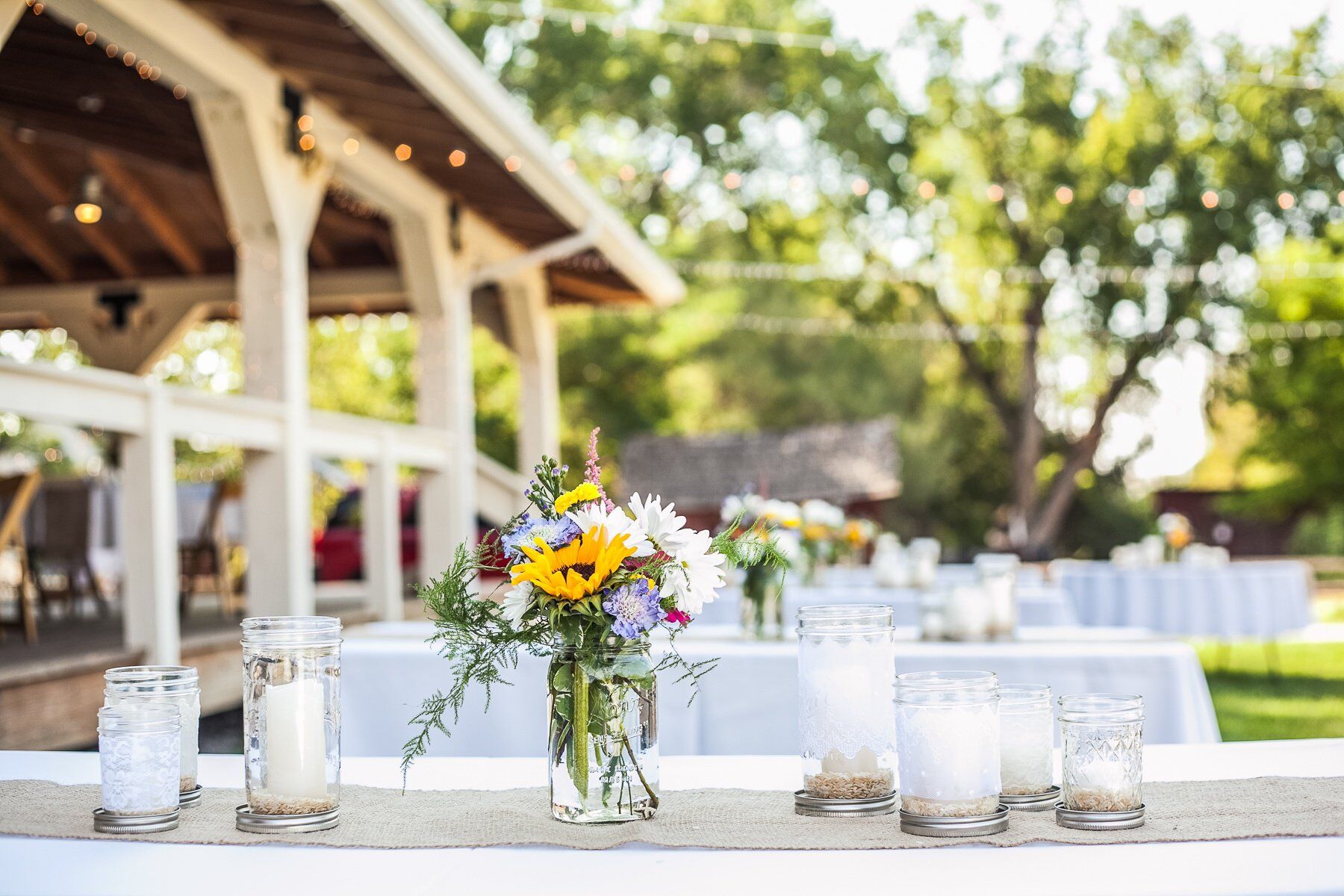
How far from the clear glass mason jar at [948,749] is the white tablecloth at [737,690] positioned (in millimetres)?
1696

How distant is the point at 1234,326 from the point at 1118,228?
9.46 ft

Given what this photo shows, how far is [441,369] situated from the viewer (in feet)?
26.8

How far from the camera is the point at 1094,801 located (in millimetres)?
1427

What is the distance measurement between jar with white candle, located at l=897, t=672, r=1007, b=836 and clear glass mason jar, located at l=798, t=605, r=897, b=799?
112 mm

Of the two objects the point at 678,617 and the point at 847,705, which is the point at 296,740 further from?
the point at 847,705

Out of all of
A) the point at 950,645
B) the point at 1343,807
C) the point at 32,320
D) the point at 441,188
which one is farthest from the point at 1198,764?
the point at 32,320

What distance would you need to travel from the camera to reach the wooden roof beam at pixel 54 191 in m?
8.41

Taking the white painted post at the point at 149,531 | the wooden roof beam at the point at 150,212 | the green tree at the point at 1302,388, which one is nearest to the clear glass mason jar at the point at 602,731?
the white painted post at the point at 149,531

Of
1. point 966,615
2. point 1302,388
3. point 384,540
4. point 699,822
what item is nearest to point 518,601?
point 699,822

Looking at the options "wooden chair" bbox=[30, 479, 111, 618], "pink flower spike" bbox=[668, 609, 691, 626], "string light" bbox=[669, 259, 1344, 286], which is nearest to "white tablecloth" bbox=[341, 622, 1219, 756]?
"pink flower spike" bbox=[668, 609, 691, 626]

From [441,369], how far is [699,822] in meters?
6.87

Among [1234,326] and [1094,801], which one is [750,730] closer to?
[1094,801]

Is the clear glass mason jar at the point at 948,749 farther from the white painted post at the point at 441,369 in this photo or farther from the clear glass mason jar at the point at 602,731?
the white painted post at the point at 441,369

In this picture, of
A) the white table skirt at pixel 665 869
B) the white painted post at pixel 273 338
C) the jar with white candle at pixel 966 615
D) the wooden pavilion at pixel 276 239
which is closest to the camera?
the white table skirt at pixel 665 869
